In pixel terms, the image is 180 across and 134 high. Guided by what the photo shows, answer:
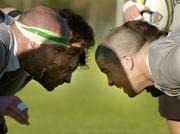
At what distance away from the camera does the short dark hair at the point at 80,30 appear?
19.2 ft

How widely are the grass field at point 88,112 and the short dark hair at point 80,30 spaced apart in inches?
138

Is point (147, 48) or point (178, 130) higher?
point (147, 48)

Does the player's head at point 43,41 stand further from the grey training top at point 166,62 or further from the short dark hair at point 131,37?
the grey training top at point 166,62

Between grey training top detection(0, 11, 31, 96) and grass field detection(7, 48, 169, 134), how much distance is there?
3.68 metres

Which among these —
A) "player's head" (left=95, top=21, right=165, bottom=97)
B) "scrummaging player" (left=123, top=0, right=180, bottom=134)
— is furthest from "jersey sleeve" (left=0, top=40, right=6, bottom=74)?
"scrummaging player" (left=123, top=0, right=180, bottom=134)

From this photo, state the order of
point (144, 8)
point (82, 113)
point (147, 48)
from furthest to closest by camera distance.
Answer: point (82, 113) < point (144, 8) < point (147, 48)

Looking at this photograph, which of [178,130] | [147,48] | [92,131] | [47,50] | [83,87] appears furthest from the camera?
[83,87]

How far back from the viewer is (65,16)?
19.4 ft

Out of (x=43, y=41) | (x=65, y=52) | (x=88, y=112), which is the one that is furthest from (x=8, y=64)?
(x=88, y=112)

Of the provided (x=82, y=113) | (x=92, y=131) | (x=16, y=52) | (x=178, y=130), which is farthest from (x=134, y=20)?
(x=82, y=113)

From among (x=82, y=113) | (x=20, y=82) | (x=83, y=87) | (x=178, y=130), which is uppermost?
(x=20, y=82)

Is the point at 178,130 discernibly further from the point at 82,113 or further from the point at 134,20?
the point at 82,113

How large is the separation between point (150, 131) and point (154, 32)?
4521mm

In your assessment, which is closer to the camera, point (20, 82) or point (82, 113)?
point (20, 82)
